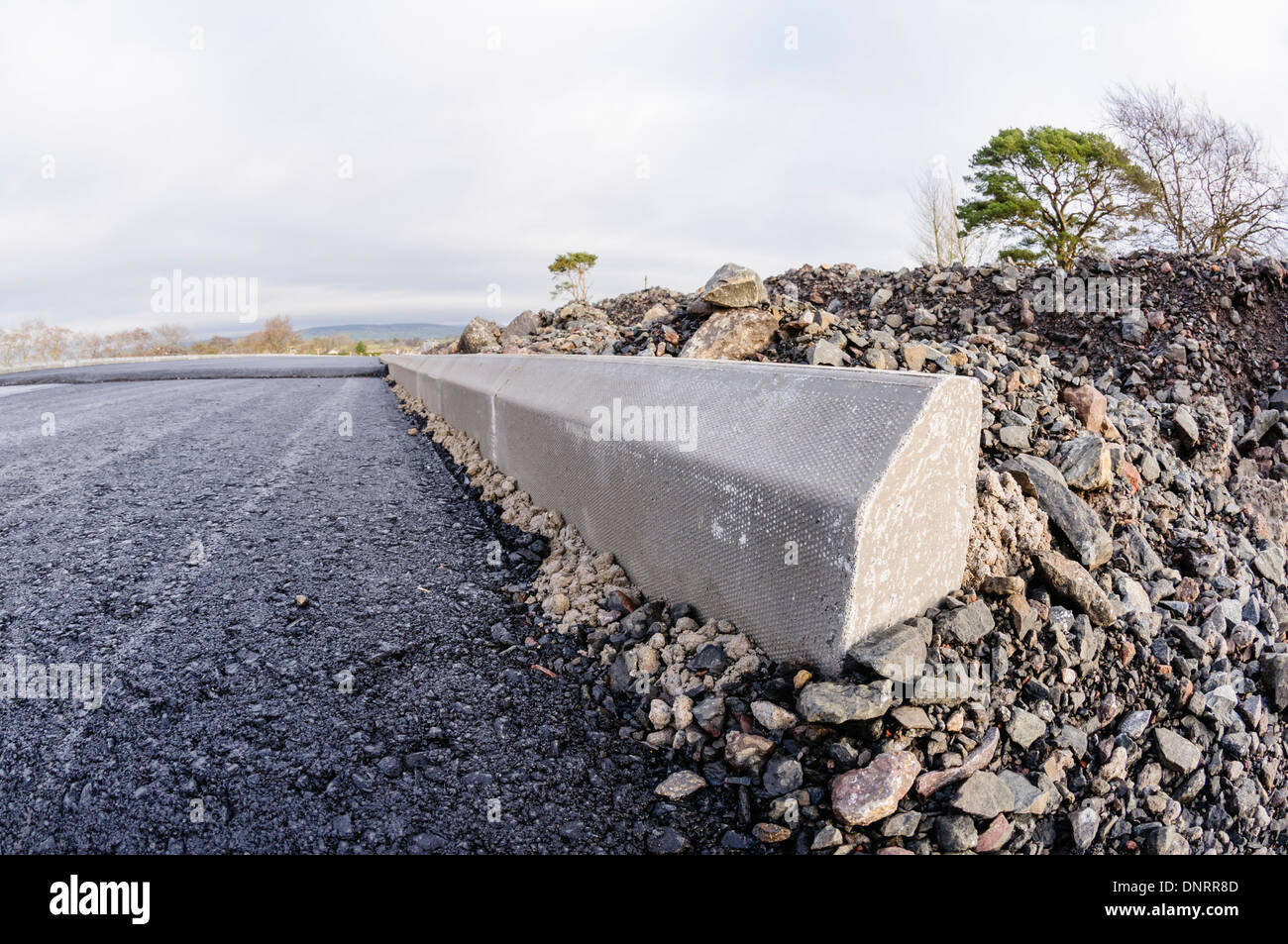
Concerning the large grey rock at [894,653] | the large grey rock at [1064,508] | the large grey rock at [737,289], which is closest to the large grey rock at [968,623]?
the large grey rock at [894,653]

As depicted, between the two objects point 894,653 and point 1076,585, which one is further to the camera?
point 1076,585

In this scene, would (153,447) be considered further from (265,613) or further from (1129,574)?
(1129,574)

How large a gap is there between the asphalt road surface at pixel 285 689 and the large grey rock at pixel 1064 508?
1866mm

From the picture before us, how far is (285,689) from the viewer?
2.00 metres

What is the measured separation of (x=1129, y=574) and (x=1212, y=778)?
887mm

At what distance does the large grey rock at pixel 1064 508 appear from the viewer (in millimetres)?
2475

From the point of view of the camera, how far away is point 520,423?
3865mm

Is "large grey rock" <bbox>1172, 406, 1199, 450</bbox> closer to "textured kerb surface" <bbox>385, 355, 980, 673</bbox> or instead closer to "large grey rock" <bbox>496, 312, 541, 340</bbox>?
"textured kerb surface" <bbox>385, 355, 980, 673</bbox>

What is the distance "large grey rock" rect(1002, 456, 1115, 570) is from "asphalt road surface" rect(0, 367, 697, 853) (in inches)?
73.5

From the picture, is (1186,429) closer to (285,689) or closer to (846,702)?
(846,702)

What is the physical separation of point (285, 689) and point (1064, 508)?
287 cm

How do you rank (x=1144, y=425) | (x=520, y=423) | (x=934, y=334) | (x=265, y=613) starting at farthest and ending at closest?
(x=934, y=334), (x=1144, y=425), (x=520, y=423), (x=265, y=613)

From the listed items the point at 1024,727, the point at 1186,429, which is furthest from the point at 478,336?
the point at 1024,727
